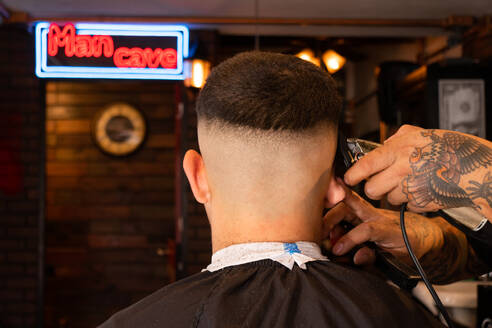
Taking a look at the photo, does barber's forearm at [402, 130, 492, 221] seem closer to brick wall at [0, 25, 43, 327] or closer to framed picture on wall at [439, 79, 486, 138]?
framed picture on wall at [439, 79, 486, 138]

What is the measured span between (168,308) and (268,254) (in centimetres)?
23

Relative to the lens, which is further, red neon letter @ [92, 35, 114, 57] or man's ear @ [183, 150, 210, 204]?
red neon letter @ [92, 35, 114, 57]

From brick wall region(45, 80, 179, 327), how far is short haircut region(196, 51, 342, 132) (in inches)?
174

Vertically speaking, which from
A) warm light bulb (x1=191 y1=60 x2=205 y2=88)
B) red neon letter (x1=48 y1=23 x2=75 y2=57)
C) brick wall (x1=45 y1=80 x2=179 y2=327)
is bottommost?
brick wall (x1=45 y1=80 x2=179 y2=327)

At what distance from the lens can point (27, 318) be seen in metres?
4.17

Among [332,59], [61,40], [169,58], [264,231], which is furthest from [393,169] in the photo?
[332,59]

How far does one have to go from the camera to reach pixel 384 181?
101 cm

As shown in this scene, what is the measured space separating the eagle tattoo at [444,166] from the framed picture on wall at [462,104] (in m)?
2.45

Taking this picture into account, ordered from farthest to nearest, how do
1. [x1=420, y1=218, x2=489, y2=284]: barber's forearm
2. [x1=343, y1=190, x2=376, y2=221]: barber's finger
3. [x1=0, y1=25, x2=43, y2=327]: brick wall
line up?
[x1=0, y1=25, x2=43, y2=327]: brick wall, [x1=420, y1=218, x2=489, y2=284]: barber's forearm, [x1=343, y1=190, x2=376, y2=221]: barber's finger

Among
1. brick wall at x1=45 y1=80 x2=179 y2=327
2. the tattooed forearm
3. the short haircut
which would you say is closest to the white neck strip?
the short haircut

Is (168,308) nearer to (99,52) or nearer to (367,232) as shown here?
(367,232)

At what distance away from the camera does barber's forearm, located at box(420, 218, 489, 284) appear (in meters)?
1.43

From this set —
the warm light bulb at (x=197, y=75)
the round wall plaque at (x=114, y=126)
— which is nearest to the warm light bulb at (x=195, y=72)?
the warm light bulb at (x=197, y=75)

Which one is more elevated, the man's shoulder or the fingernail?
the fingernail
